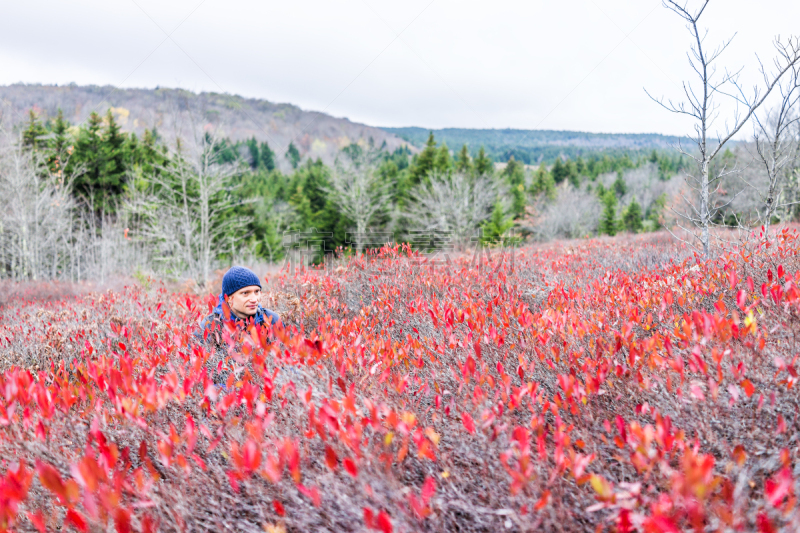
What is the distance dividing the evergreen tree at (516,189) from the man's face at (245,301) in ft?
93.9

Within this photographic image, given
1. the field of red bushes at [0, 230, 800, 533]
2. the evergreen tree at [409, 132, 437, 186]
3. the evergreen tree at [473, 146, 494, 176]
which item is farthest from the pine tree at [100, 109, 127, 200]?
the field of red bushes at [0, 230, 800, 533]

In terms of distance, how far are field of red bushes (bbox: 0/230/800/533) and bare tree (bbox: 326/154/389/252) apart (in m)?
25.8

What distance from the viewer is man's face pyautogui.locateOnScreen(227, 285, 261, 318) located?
3.54 metres

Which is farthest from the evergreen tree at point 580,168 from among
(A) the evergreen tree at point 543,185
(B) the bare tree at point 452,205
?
(B) the bare tree at point 452,205

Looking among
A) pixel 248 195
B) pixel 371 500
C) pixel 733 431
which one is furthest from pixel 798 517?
pixel 248 195

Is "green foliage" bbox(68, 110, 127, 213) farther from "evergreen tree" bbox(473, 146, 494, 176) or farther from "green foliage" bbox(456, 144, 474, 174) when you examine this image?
"evergreen tree" bbox(473, 146, 494, 176)

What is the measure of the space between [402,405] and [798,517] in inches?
57.1

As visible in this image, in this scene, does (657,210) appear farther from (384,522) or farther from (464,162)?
(384,522)

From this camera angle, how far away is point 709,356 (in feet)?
6.66

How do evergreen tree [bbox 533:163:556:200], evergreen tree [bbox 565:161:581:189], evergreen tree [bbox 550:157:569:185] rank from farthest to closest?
evergreen tree [bbox 550:157:569:185], evergreen tree [bbox 565:161:581:189], evergreen tree [bbox 533:163:556:200]

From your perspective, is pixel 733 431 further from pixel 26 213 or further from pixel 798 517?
pixel 26 213

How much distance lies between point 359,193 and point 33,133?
2079 centimetres

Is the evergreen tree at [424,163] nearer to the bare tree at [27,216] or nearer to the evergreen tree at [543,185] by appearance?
the evergreen tree at [543,185]

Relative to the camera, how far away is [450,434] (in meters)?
1.91
